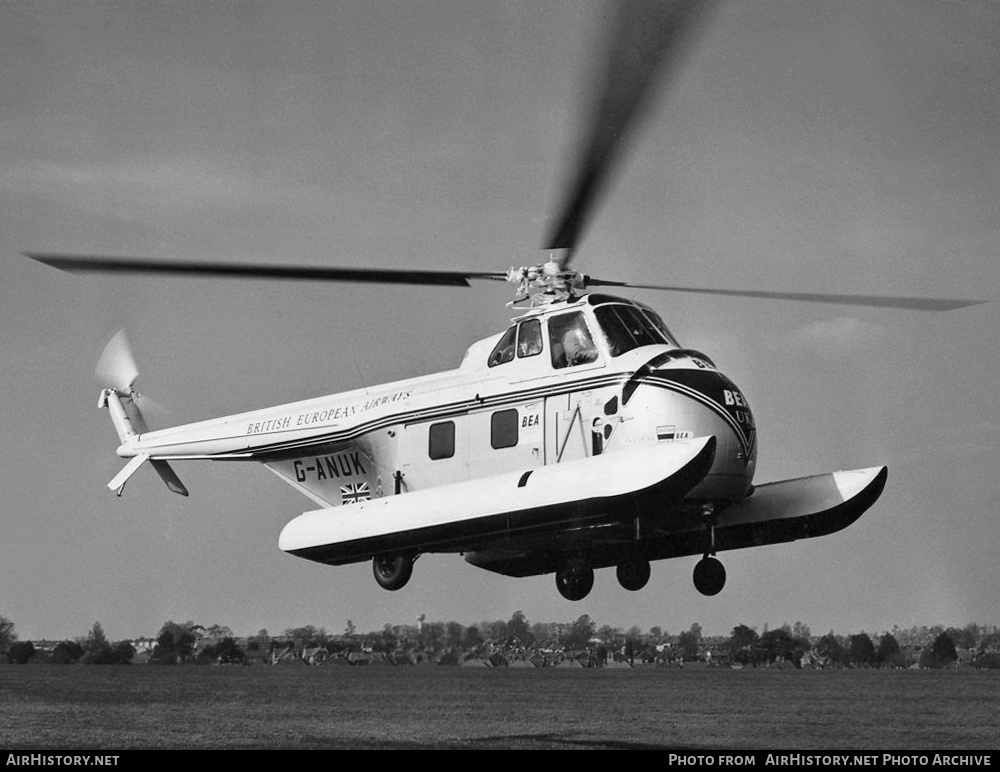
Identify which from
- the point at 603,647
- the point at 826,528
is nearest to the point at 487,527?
the point at 826,528

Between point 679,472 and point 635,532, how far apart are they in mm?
1728

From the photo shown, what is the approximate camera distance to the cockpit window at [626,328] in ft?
43.3

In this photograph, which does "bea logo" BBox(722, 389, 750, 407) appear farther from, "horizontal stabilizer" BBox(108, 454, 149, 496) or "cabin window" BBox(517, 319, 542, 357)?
"horizontal stabilizer" BBox(108, 454, 149, 496)

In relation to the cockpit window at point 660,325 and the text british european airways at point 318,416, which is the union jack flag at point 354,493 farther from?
the cockpit window at point 660,325

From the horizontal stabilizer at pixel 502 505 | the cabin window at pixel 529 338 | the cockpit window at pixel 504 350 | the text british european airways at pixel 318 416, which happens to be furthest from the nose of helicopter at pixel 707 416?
the text british european airways at pixel 318 416

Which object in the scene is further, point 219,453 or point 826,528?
point 219,453

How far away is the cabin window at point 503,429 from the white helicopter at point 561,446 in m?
0.02

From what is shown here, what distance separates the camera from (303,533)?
14547 mm

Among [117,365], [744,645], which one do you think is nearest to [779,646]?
[744,645]

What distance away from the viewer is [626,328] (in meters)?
13.3

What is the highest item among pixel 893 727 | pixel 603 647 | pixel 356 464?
pixel 356 464

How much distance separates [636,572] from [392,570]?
111 inches

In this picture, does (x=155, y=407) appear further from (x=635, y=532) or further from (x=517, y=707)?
(x=517, y=707)

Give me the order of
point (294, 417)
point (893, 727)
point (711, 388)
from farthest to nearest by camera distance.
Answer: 1. point (893, 727)
2. point (294, 417)
3. point (711, 388)
